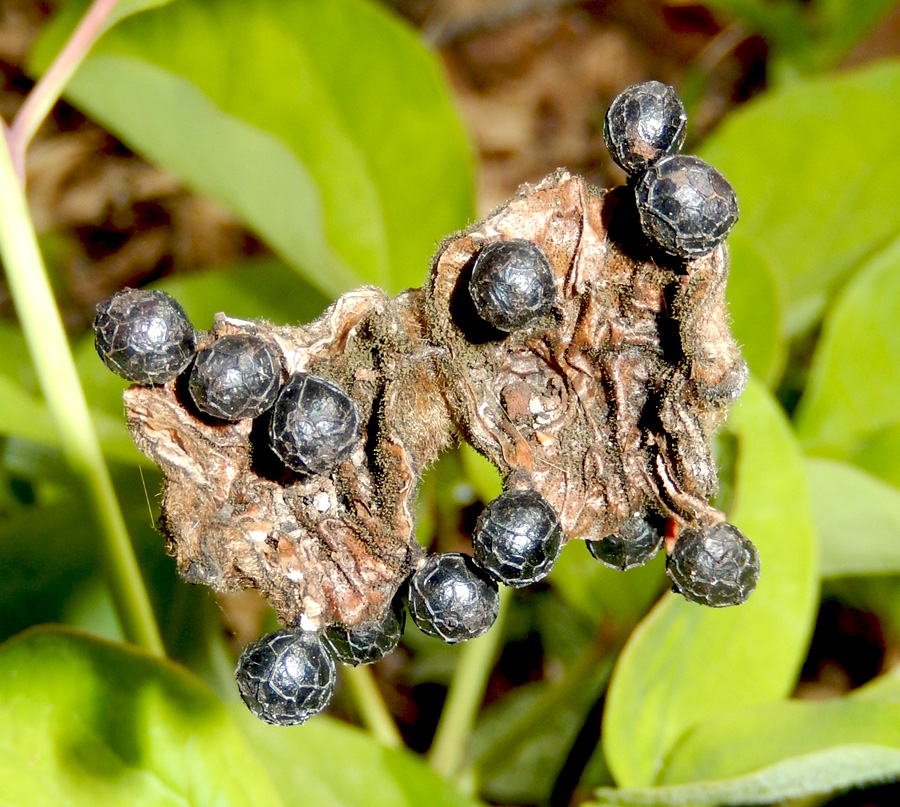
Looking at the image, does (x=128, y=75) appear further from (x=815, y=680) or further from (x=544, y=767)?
(x=815, y=680)

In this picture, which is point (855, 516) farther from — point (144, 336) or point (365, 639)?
point (144, 336)

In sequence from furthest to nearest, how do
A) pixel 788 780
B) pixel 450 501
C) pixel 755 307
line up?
pixel 450 501, pixel 755 307, pixel 788 780

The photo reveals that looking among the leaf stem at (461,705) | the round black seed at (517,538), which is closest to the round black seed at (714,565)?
the round black seed at (517,538)

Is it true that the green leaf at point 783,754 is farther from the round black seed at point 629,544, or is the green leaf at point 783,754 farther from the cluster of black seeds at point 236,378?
the cluster of black seeds at point 236,378

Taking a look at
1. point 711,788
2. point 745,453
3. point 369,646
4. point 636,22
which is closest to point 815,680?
point 745,453

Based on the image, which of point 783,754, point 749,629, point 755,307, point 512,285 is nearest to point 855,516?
point 749,629

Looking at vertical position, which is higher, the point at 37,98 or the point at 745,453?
the point at 37,98
